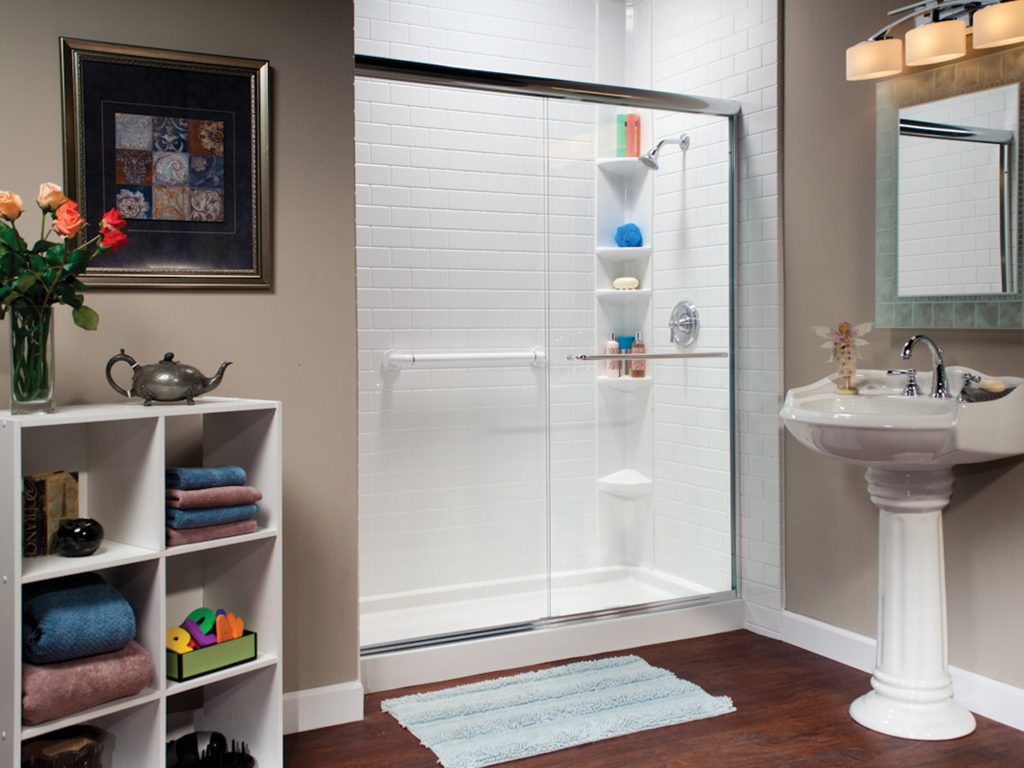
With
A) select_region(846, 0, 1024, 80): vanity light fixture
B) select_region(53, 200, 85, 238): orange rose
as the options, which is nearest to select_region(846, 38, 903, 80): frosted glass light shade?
select_region(846, 0, 1024, 80): vanity light fixture

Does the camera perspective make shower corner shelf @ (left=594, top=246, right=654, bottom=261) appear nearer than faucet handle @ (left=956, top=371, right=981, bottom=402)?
No

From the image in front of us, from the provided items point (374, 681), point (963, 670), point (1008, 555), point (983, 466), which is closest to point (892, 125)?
point (983, 466)

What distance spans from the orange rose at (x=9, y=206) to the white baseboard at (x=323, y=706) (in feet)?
5.02

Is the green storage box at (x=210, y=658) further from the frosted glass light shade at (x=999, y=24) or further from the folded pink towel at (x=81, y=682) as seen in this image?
the frosted glass light shade at (x=999, y=24)

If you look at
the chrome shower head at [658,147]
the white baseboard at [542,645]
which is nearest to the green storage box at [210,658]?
the white baseboard at [542,645]

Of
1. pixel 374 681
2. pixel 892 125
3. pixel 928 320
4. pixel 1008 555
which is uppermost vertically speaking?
pixel 892 125

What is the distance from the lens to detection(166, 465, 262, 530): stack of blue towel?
2328mm

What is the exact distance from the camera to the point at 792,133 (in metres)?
3.64

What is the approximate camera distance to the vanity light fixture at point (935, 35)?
273cm

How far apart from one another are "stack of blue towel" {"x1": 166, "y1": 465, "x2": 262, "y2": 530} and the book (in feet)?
0.76

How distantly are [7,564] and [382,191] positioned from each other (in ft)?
6.70

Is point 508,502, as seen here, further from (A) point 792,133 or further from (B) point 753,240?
(A) point 792,133

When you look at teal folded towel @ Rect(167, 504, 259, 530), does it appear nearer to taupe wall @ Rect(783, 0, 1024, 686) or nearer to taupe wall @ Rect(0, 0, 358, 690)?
taupe wall @ Rect(0, 0, 358, 690)

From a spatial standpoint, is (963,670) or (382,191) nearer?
(963,670)
